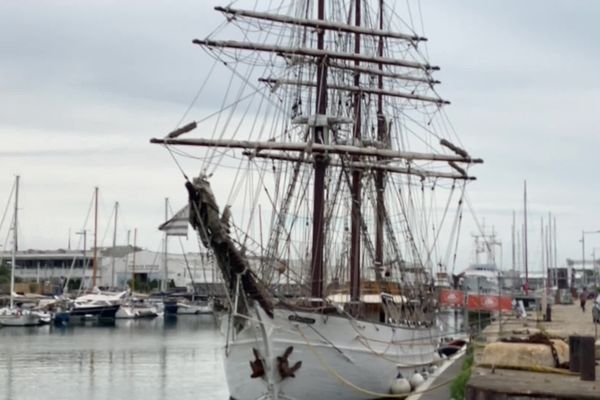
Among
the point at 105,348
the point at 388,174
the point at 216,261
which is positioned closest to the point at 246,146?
the point at 216,261

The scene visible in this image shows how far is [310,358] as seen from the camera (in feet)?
105

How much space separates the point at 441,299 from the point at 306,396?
77.6 feet

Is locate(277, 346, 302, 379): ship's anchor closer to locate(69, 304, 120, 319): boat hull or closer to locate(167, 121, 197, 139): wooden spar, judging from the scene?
locate(167, 121, 197, 139): wooden spar

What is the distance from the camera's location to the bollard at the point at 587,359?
1513cm

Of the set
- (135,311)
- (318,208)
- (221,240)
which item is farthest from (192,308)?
(221,240)

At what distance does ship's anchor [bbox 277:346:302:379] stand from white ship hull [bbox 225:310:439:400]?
0.11 meters

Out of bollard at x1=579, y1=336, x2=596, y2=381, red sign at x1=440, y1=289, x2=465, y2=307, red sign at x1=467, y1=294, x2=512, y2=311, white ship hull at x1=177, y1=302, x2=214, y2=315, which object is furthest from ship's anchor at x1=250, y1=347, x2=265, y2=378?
white ship hull at x1=177, y1=302, x2=214, y2=315

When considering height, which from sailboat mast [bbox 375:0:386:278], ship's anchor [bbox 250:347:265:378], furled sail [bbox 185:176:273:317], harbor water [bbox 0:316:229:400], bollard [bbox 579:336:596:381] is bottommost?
harbor water [bbox 0:316:229:400]

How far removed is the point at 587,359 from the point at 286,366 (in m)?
17.2

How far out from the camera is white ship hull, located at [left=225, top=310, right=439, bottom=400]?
31.7 metres

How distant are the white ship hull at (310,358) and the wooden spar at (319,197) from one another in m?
2.09

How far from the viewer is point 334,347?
107 feet

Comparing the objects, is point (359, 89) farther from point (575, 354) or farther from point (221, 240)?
point (575, 354)

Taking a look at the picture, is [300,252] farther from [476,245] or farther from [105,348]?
[476,245]
